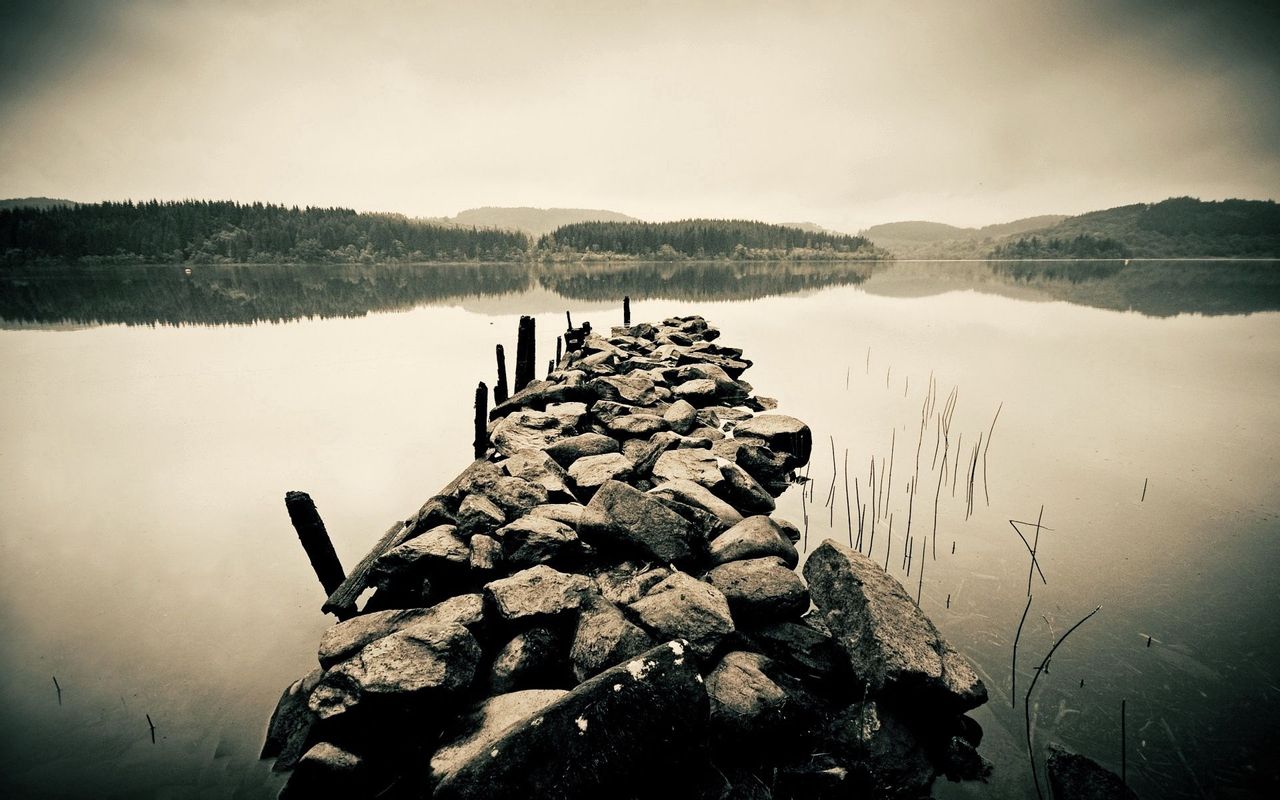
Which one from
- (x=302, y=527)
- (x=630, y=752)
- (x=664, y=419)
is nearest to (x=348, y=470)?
(x=302, y=527)

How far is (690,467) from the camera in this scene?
6.20 meters

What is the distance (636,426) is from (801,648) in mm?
4680

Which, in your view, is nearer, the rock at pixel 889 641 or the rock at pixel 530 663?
the rock at pixel 889 641

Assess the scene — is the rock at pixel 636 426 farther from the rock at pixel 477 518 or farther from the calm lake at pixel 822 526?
the rock at pixel 477 518

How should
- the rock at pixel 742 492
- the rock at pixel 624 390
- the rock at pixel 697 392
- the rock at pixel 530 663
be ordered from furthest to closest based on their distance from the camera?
1. the rock at pixel 697 392
2. the rock at pixel 624 390
3. the rock at pixel 742 492
4. the rock at pixel 530 663

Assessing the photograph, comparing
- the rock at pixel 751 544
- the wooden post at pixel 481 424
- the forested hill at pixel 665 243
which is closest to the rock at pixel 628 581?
the rock at pixel 751 544

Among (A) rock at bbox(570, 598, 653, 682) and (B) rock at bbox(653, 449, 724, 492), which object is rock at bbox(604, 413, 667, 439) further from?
(A) rock at bbox(570, 598, 653, 682)

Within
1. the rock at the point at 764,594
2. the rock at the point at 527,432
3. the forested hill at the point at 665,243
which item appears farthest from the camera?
the forested hill at the point at 665,243

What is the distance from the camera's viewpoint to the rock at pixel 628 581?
380cm

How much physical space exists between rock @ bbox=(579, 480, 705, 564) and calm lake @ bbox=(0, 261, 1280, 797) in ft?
7.14

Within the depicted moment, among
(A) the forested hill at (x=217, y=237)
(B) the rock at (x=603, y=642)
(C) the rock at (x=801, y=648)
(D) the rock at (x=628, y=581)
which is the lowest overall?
(C) the rock at (x=801, y=648)

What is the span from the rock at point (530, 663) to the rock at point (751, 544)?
63.9 inches

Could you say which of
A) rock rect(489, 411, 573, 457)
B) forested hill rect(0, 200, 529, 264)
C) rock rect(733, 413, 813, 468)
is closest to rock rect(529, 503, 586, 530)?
rock rect(489, 411, 573, 457)

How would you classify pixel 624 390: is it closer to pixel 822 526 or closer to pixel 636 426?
pixel 636 426
